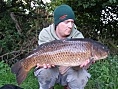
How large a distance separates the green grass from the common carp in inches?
29.3

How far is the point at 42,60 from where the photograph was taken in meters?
3.35

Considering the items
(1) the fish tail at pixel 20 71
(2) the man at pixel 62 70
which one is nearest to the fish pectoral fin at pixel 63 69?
(2) the man at pixel 62 70

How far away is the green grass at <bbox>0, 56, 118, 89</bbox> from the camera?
14.1 feet

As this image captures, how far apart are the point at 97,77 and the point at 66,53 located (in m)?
1.33

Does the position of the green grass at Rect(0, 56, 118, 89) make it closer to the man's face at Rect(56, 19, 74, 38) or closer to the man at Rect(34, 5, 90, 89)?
the man at Rect(34, 5, 90, 89)

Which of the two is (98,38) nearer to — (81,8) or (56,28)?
(81,8)

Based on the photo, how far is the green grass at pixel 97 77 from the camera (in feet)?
14.1

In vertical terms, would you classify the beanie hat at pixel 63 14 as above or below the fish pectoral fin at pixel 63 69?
above

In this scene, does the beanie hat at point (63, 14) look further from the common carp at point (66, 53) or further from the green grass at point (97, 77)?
the green grass at point (97, 77)

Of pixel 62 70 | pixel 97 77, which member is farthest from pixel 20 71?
pixel 97 77

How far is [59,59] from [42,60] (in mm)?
164

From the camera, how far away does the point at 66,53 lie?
3328 millimetres

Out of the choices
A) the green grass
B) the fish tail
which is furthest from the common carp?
the green grass

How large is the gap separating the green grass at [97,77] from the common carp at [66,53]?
0.75 meters
